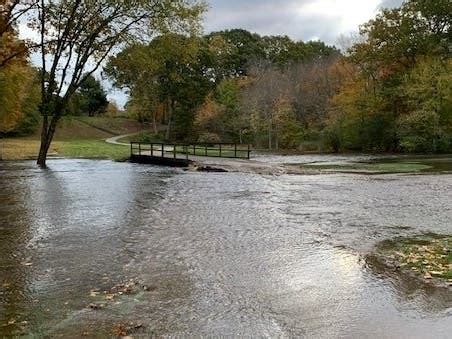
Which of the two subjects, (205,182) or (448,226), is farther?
(205,182)

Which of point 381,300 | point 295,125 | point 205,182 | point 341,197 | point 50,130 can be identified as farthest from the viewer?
point 295,125

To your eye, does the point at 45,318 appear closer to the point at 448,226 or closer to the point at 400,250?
the point at 400,250

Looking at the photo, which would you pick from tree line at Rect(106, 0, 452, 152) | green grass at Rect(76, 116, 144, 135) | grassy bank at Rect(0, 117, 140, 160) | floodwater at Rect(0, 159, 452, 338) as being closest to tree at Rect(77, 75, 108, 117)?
green grass at Rect(76, 116, 144, 135)

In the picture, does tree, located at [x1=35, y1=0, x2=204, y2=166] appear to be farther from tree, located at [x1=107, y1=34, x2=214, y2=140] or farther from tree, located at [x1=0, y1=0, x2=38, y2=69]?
tree, located at [x1=107, y1=34, x2=214, y2=140]

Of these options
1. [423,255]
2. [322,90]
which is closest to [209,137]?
[322,90]

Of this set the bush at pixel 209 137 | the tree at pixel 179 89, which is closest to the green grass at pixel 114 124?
the tree at pixel 179 89

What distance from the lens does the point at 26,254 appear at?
9125mm

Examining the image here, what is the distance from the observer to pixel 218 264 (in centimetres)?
843

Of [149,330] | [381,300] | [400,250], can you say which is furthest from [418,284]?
[149,330]

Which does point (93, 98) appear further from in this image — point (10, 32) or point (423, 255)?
point (423, 255)

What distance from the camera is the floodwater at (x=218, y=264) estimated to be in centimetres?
580

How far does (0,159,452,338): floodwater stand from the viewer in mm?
5805

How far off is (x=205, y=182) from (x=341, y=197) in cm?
711

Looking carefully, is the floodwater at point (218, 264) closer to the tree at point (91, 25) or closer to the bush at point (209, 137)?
the tree at point (91, 25)
